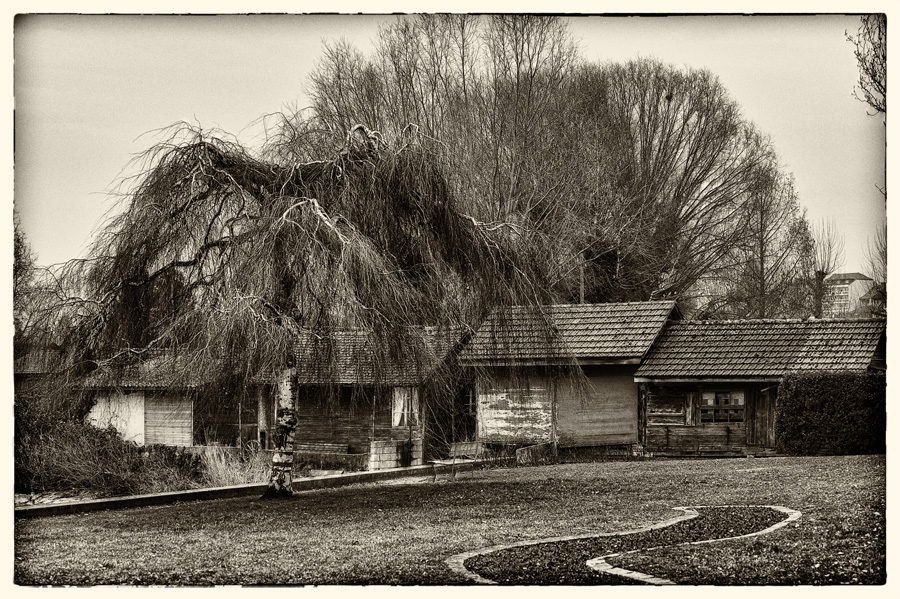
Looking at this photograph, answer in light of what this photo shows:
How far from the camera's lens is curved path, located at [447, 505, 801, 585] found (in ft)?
29.5

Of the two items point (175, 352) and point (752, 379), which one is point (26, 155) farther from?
point (752, 379)

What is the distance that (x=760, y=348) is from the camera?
22203 millimetres

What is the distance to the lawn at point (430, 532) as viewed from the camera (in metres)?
9.22

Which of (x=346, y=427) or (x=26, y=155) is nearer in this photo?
(x=26, y=155)

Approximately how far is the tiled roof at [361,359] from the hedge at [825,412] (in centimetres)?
1005

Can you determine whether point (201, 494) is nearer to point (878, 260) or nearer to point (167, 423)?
point (878, 260)

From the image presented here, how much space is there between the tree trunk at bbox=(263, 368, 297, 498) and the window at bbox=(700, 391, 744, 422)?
39.3 ft

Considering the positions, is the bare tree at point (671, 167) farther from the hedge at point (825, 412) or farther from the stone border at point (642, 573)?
the stone border at point (642, 573)

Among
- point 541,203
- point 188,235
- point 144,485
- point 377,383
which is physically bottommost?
point 144,485

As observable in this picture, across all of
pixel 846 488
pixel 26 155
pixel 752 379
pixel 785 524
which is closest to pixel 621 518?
pixel 785 524

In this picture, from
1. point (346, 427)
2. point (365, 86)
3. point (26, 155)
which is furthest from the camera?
point (346, 427)

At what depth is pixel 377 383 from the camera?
11.6 meters

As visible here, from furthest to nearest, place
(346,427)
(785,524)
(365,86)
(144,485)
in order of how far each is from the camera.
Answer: (346,427)
(365,86)
(144,485)
(785,524)

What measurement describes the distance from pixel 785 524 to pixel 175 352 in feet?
20.9
